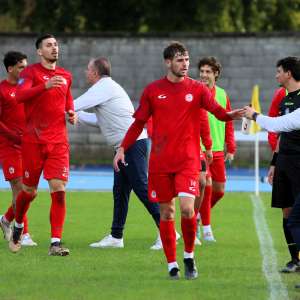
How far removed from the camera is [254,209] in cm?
1778

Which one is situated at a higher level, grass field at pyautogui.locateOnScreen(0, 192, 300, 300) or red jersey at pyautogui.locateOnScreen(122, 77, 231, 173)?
red jersey at pyautogui.locateOnScreen(122, 77, 231, 173)

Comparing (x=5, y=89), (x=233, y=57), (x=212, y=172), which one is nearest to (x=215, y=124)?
(x=212, y=172)

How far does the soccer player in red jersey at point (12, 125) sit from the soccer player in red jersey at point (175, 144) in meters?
2.76

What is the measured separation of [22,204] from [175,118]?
8.34 feet

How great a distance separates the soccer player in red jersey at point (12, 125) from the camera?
13.0 meters

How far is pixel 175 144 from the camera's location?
34.5 feet

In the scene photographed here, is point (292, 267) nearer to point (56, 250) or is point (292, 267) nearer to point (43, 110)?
point (56, 250)

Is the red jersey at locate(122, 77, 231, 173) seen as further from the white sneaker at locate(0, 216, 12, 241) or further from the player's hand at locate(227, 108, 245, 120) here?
the white sneaker at locate(0, 216, 12, 241)

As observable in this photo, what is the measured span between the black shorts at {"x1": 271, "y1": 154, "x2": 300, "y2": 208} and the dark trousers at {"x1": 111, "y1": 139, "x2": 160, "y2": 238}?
6.67ft

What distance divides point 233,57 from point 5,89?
15.0m

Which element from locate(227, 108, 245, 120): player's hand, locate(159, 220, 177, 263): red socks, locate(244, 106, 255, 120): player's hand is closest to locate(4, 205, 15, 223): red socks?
locate(159, 220, 177, 263): red socks

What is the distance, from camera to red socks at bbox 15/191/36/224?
483 inches

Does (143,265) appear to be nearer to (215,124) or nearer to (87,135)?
(215,124)

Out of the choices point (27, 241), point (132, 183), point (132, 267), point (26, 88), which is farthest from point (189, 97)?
point (27, 241)
